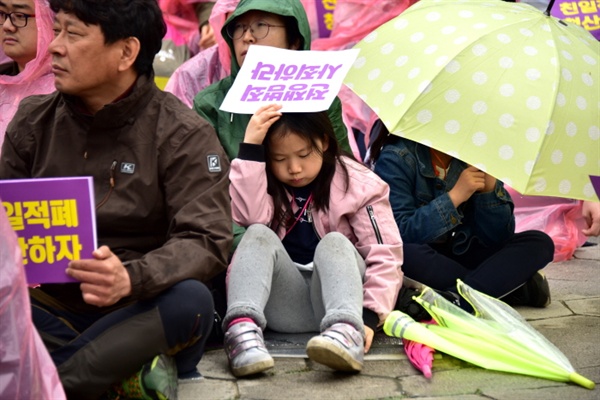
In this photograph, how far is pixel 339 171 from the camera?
4281 millimetres

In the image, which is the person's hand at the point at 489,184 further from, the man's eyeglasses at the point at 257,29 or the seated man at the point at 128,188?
the seated man at the point at 128,188

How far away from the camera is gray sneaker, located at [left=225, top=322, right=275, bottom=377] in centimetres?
366

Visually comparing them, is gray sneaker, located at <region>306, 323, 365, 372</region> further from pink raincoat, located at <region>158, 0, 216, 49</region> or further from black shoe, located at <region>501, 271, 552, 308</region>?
pink raincoat, located at <region>158, 0, 216, 49</region>

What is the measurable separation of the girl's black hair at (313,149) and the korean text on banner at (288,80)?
0.24 feet

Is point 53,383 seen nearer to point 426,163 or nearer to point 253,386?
point 253,386

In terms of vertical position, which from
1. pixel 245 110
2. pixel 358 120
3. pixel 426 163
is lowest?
pixel 358 120

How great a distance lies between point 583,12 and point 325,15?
134cm

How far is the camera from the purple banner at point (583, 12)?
6.04 m

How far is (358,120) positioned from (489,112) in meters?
2.04

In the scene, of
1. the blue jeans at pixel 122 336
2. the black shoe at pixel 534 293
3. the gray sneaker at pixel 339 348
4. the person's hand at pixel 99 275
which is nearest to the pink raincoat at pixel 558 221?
the black shoe at pixel 534 293

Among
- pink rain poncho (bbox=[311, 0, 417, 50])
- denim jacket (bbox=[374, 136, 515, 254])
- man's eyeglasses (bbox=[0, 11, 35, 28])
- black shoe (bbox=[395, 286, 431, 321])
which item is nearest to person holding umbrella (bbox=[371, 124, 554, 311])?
denim jacket (bbox=[374, 136, 515, 254])

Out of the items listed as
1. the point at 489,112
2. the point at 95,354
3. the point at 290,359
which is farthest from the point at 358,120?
the point at 95,354

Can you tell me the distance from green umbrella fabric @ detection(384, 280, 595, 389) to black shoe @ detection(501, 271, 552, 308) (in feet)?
1.77

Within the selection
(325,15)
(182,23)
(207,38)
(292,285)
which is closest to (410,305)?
(292,285)
